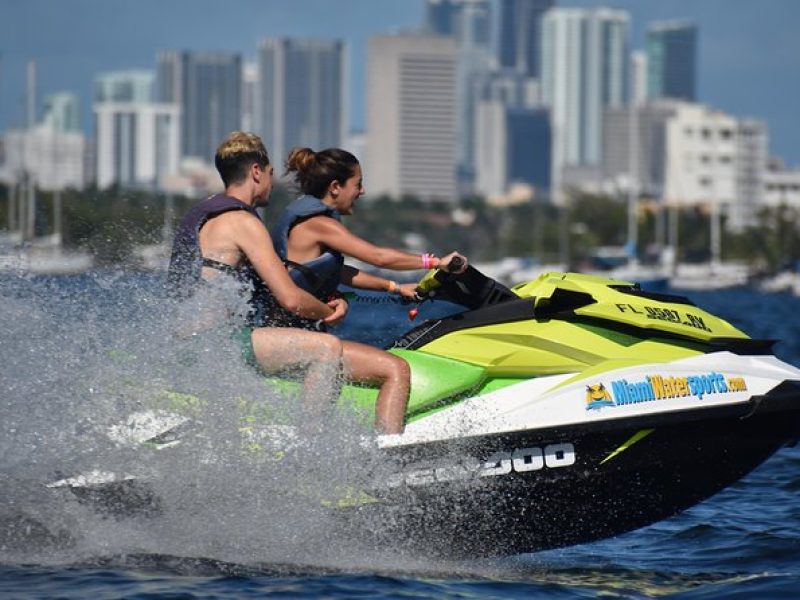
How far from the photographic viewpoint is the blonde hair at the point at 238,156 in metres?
7.24

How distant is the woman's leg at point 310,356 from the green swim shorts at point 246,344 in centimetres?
3

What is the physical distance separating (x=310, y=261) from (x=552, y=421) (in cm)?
125

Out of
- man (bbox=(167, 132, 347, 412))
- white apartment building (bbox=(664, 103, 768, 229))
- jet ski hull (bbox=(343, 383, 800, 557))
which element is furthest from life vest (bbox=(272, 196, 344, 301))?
white apartment building (bbox=(664, 103, 768, 229))

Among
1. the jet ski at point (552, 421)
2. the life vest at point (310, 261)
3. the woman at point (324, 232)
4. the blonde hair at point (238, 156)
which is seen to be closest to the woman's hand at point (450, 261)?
the woman at point (324, 232)

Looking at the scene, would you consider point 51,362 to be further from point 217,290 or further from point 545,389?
point 545,389

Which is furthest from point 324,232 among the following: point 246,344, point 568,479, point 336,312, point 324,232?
point 568,479

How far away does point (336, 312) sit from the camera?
7.41m

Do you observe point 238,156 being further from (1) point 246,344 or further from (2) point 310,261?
(1) point 246,344

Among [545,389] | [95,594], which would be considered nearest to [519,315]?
[545,389]

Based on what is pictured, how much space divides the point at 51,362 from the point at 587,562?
2.66 m

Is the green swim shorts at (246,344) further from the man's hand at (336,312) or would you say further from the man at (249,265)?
the man's hand at (336,312)

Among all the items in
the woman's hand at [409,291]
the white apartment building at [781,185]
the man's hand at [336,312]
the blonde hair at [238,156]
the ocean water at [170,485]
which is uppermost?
the blonde hair at [238,156]

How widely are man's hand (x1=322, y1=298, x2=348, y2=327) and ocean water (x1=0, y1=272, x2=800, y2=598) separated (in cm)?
43

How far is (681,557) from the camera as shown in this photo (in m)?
8.16
